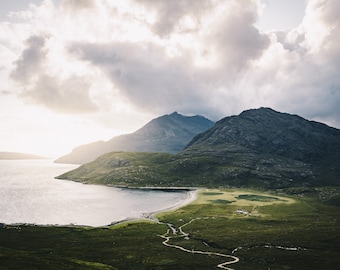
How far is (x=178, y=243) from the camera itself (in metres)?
131

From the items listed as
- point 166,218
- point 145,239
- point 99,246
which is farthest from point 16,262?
point 166,218

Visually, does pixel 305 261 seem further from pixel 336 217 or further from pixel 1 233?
pixel 1 233

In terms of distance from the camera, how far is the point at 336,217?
194 m

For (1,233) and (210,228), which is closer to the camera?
(1,233)

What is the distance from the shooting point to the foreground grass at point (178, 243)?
9769cm

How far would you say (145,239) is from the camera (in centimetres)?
13838

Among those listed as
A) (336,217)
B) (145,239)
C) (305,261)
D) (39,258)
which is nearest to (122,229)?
(145,239)

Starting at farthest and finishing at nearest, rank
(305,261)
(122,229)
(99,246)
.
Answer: (122,229) → (99,246) → (305,261)

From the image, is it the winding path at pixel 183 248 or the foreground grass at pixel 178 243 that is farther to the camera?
the winding path at pixel 183 248

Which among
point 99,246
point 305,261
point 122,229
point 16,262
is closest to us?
point 16,262

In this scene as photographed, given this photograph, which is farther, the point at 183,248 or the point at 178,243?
the point at 178,243

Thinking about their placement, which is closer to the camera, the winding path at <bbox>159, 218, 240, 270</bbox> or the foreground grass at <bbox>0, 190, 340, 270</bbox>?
the foreground grass at <bbox>0, 190, 340, 270</bbox>

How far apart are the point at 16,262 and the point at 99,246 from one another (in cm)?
4573

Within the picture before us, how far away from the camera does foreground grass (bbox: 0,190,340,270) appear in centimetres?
9769
